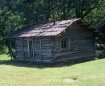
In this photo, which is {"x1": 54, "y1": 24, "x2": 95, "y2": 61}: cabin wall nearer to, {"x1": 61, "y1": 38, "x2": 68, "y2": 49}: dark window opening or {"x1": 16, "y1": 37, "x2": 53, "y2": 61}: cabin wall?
{"x1": 61, "y1": 38, "x2": 68, "y2": 49}: dark window opening

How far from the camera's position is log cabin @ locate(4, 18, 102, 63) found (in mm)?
22203

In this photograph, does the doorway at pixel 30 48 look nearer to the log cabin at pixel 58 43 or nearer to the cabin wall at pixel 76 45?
the log cabin at pixel 58 43

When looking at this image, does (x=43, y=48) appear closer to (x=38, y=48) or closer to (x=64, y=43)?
(x=38, y=48)

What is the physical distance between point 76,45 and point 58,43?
263 centimetres

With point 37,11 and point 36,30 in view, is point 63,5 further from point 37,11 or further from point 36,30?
point 36,30

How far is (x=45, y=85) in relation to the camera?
42.7 feet

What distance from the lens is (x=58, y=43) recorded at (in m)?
22.5

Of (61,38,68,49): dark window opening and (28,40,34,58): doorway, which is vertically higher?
(61,38,68,49): dark window opening

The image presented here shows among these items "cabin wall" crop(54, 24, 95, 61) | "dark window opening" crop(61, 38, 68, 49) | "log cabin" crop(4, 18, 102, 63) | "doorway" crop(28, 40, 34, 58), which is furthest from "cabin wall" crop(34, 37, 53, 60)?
"dark window opening" crop(61, 38, 68, 49)

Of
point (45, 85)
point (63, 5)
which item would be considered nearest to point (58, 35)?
point (45, 85)

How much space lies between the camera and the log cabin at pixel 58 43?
22.2 meters

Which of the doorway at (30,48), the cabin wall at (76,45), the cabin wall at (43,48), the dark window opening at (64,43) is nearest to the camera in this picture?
the cabin wall at (43,48)

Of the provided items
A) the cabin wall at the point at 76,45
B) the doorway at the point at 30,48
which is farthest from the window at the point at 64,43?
the doorway at the point at 30,48

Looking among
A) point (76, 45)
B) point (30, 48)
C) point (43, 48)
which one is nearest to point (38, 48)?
point (43, 48)
